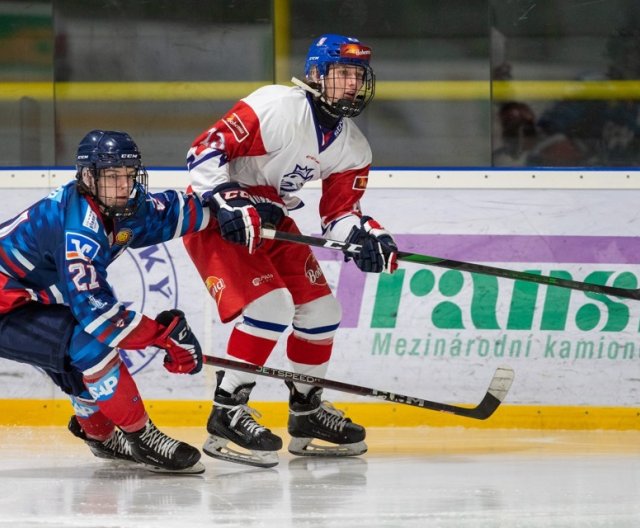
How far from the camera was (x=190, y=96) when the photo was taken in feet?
15.4

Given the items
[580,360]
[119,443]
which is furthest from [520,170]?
[119,443]

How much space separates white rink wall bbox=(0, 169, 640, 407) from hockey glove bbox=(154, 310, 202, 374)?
1.12 m

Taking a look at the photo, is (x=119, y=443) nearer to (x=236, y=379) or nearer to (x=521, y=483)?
(x=236, y=379)

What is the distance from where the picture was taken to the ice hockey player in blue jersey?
3246 mm

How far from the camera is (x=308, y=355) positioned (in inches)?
150

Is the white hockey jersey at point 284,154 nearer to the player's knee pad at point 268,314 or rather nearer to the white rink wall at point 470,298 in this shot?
the player's knee pad at point 268,314

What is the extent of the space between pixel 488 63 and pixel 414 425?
4.27ft

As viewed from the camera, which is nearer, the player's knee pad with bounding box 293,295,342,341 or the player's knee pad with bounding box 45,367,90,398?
the player's knee pad with bounding box 45,367,90,398

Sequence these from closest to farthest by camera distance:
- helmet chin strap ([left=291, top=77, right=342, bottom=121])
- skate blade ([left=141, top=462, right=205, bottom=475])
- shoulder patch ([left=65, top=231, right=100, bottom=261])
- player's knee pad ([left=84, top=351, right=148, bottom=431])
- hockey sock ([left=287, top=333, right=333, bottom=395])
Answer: shoulder patch ([left=65, top=231, right=100, bottom=261]), player's knee pad ([left=84, top=351, right=148, bottom=431]), skate blade ([left=141, top=462, right=205, bottom=475]), helmet chin strap ([left=291, top=77, right=342, bottom=121]), hockey sock ([left=287, top=333, right=333, bottom=395])

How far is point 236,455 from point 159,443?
0.26 metres

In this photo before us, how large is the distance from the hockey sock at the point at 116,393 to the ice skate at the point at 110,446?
10.0 inches

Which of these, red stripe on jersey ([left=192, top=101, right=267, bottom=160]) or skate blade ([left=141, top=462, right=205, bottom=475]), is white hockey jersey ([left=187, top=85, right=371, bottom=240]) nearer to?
red stripe on jersey ([left=192, top=101, right=267, bottom=160])

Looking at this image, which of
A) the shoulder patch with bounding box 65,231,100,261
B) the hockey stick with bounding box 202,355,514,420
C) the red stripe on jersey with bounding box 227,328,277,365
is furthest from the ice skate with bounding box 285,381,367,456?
the shoulder patch with bounding box 65,231,100,261

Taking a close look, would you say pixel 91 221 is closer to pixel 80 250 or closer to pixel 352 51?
pixel 80 250
